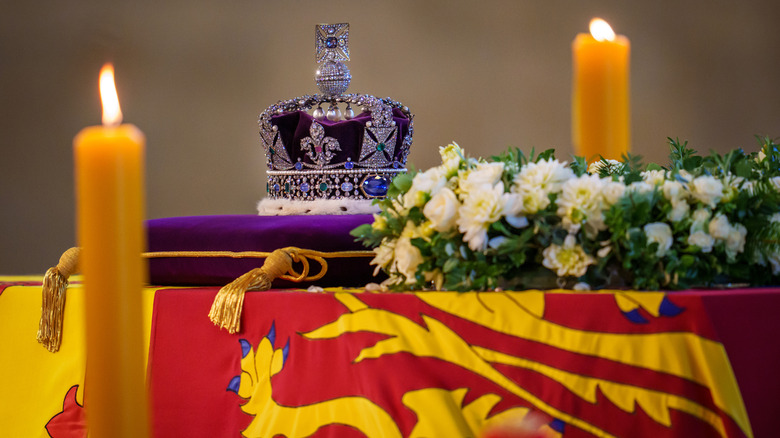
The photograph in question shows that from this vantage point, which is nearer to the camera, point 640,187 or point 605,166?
point 640,187

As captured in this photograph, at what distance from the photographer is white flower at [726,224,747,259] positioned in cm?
98

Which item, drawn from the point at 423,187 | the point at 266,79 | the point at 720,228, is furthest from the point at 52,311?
the point at 266,79

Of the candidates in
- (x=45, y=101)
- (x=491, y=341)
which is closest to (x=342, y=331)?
(x=491, y=341)

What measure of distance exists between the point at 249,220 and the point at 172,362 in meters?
0.29

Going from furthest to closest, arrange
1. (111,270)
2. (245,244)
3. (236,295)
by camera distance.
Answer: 1. (245,244)
2. (236,295)
3. (111,270)

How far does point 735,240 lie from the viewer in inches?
38.6

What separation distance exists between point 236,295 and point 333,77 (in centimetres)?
69

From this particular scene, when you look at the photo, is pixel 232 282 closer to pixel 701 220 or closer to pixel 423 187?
pixel 423 187

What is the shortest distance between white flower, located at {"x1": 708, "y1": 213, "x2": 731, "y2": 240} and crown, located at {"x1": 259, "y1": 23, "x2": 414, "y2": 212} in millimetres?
799

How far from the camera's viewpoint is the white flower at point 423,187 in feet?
3.50

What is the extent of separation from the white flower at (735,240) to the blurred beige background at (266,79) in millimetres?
1782

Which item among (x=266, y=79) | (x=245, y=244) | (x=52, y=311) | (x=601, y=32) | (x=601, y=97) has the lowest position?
(x=52, y=311)

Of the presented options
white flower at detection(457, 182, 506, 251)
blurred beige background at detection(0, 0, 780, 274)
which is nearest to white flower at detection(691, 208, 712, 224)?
white flower at detection(457, 182, 506, 251)

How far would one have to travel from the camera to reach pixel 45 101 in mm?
3264
